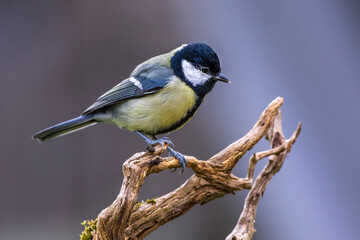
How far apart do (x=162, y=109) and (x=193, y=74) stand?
0.64ft

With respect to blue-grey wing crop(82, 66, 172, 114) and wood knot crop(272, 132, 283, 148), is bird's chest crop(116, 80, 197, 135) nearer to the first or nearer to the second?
blue-grey wing crop(82, 66, 172, 114)

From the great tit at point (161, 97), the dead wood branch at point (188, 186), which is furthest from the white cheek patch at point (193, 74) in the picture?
the dead wood branch at point (188, 186)

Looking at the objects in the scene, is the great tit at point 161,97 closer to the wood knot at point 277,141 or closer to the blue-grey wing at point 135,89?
the blue-grey wing at point 135,89

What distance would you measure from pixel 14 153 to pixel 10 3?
96cm

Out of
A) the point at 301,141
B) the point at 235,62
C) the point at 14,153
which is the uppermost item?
the point at 235,62

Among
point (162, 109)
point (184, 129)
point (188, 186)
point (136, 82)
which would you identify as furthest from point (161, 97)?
point (184, 129)

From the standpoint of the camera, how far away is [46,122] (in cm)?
284

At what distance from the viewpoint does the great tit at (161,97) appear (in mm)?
1695

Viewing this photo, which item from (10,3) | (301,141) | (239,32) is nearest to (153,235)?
(301,141)

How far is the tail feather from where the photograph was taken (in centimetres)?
175

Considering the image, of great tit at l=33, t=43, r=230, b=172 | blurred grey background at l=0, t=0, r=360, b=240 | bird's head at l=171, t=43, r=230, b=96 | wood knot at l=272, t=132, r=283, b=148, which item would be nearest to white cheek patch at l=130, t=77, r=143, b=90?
great tit at l=33, t=43, r=230, b=172

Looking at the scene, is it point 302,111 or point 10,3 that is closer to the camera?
point 302,111

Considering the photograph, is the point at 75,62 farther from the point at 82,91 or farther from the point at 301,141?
the point at 301,141

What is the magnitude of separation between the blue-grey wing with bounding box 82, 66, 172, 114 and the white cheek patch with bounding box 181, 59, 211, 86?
7 centimetres
